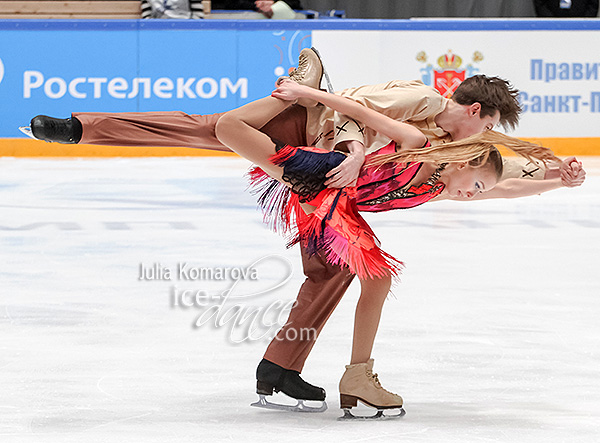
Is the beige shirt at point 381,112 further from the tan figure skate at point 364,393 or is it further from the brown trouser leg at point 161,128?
the tan figure skate at point 364,393

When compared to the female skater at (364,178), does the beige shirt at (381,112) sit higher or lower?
higher

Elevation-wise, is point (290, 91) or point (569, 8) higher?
point (569, 8)

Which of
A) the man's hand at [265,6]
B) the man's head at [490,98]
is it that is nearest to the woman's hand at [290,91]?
the man's head at [490,98]

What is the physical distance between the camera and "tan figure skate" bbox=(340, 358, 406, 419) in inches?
93.0

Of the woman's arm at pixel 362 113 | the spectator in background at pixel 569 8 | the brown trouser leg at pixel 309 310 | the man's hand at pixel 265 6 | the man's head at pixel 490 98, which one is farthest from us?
the spectator in background at pixel 569 8

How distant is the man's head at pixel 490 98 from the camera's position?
2.33 m

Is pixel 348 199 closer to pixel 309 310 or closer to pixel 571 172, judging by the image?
pixel 309 310

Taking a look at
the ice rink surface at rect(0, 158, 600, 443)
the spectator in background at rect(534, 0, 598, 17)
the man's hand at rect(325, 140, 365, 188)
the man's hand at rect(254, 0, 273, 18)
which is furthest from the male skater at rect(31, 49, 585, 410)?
the spectator in background at rect(534, 0, 598, 17)

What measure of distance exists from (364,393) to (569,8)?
9059 mm

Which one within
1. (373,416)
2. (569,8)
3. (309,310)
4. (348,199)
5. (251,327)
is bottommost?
(251,327)

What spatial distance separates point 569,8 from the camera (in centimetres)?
1052

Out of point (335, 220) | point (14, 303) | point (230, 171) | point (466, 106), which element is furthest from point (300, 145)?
point (230, 171)

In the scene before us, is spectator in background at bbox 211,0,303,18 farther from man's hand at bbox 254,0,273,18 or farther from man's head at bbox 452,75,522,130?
man's head at bbox 452,75,522,130

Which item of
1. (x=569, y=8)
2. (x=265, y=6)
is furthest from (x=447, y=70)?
(x=569, y=8)
